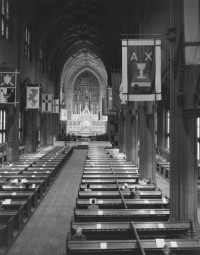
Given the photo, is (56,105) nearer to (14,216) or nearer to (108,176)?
(108,176)

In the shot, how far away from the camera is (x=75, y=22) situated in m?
44.8

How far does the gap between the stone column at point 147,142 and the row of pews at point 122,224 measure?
210 cm

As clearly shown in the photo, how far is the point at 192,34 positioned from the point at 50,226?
9008 millimetres

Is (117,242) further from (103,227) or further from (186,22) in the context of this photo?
(186,22)

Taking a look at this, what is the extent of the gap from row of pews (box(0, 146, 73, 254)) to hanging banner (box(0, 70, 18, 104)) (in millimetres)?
4586

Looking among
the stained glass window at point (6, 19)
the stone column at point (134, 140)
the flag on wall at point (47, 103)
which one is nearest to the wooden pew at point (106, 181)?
the stone column at point (134, 140)

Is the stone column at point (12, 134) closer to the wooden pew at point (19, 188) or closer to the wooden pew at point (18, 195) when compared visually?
the wooden pew at point (19, 188)

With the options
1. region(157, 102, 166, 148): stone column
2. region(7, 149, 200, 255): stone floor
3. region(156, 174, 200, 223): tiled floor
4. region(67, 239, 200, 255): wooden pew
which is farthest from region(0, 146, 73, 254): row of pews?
region(157, 102, 166, 148): stone column

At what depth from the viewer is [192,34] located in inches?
333

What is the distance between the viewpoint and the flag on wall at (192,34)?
A: 27.4ft

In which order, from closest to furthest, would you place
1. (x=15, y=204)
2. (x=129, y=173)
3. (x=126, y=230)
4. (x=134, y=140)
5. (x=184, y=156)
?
(x=126, y=230) → (x=184, y=156) → (x=15, y=204) → (x=129, y=173) → (x=134, y=140)

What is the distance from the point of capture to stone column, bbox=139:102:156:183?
21.3 metres

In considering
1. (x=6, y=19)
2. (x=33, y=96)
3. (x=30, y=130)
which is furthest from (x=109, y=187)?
(x=30, y=130)

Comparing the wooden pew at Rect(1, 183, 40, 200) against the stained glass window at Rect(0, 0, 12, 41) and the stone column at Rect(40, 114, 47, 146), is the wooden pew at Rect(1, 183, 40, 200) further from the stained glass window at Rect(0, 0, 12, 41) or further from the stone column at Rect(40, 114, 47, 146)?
the stone column at Rect(40, 114, 47, 146)
